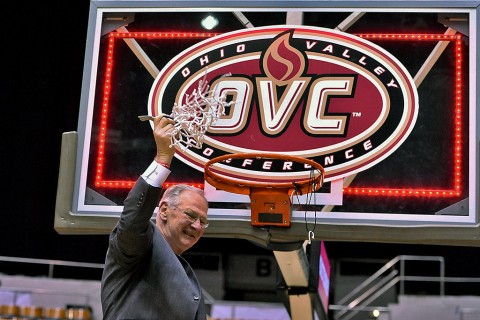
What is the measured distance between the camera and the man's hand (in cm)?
284

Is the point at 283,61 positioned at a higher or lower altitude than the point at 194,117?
higher

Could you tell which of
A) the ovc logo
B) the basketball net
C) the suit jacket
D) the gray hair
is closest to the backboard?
the ovc logo

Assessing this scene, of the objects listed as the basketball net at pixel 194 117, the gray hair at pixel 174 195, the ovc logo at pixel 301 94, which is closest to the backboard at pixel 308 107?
the ovc logo at pixel 301 94

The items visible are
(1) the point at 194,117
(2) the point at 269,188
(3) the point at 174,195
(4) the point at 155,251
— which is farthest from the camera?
(2) the point at 269,188

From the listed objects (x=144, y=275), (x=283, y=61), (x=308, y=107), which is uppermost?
(x=283, y=61)

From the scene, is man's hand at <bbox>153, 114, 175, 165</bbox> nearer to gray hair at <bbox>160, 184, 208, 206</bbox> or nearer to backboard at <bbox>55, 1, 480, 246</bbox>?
gray hair at <bbox>160, 184, 208, 206</bbox>

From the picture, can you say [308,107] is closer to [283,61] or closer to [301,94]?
[301,94]

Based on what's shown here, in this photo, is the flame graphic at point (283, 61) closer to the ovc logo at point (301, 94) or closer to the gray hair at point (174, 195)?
the ovc logo at point (301, 94)

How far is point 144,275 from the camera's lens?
2820mm

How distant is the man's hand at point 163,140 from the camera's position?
284 centimetres

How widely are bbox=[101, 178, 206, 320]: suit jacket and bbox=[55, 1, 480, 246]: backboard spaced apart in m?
0.84

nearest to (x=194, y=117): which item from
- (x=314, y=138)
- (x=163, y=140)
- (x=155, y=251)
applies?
(x=163, y=140)

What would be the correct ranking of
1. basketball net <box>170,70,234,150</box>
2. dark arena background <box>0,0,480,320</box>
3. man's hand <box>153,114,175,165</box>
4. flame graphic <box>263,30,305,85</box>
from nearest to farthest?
man's hand <box>153,114,175,165</box>
basketball net <box>170,70,234,150</box>
dark arena background <box>0,0,480,320</box>
flame graphic <box>263,30,305,85</box>

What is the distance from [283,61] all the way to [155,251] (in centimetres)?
146
